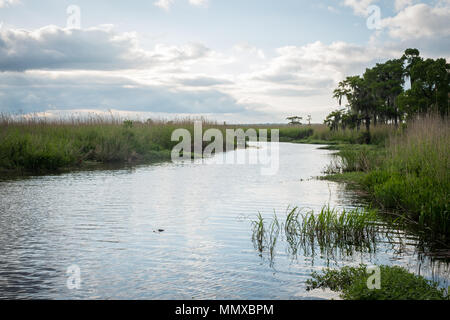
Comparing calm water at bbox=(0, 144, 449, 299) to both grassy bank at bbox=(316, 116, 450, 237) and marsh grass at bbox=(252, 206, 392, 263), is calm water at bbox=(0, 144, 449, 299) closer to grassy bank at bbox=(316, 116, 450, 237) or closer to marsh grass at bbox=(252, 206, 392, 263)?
marsh grass at bbox=(252, 206, 392, 263)

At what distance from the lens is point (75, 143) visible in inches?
909

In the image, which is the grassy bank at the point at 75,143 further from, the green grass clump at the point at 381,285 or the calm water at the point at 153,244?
the green grass clump at the point at 381,285

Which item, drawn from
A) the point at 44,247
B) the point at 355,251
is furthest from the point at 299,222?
the point at 44,247

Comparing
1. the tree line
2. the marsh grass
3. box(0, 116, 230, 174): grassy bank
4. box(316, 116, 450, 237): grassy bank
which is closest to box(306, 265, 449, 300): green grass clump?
the marsh grass

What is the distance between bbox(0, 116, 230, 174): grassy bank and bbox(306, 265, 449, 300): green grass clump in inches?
635

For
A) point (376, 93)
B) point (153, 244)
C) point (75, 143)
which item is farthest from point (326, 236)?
point (376, 93)

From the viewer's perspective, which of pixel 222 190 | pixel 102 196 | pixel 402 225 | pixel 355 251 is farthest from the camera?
pixel 222 190

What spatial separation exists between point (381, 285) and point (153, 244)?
4.17m

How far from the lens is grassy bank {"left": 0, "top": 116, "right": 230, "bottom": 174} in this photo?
19.1m

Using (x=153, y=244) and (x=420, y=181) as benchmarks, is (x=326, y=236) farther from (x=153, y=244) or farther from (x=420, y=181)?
(x=420, y=181)

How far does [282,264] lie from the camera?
6805 millimetres

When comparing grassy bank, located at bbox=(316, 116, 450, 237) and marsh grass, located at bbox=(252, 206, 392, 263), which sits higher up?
grassy bank, located at bbox=(316, 116, 450, 237)

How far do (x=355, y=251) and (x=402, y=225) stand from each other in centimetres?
229

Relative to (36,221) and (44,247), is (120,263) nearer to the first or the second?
(44,247)
